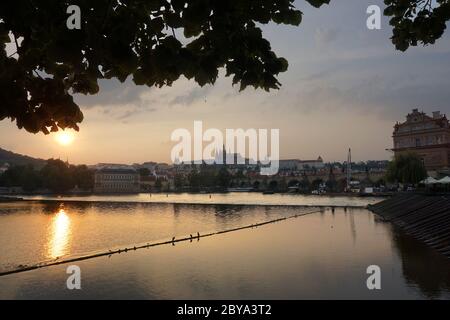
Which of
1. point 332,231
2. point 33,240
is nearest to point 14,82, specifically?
point 33,240

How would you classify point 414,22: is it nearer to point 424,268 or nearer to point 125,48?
point 125,48

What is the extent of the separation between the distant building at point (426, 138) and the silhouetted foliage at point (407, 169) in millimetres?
11598

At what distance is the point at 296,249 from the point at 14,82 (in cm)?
2876

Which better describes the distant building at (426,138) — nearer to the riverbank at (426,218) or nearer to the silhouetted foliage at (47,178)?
the riverbank at (426,218)

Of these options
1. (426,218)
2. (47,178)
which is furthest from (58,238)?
(47,178)

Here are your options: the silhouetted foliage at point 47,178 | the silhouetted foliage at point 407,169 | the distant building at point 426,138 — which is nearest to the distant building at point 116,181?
the silhouetted foliage at point 47,178

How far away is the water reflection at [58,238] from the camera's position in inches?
1275

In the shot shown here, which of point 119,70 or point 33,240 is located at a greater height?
point 119,70

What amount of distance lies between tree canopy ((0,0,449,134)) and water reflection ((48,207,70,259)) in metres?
28.1

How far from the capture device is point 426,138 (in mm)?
91188

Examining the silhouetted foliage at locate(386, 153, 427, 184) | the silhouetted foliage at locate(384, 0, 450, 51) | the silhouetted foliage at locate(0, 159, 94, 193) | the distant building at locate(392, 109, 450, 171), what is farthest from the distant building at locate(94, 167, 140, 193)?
the silhouetted foliage at locate(384, 0, 450, 51)

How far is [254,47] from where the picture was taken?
4168 mm
